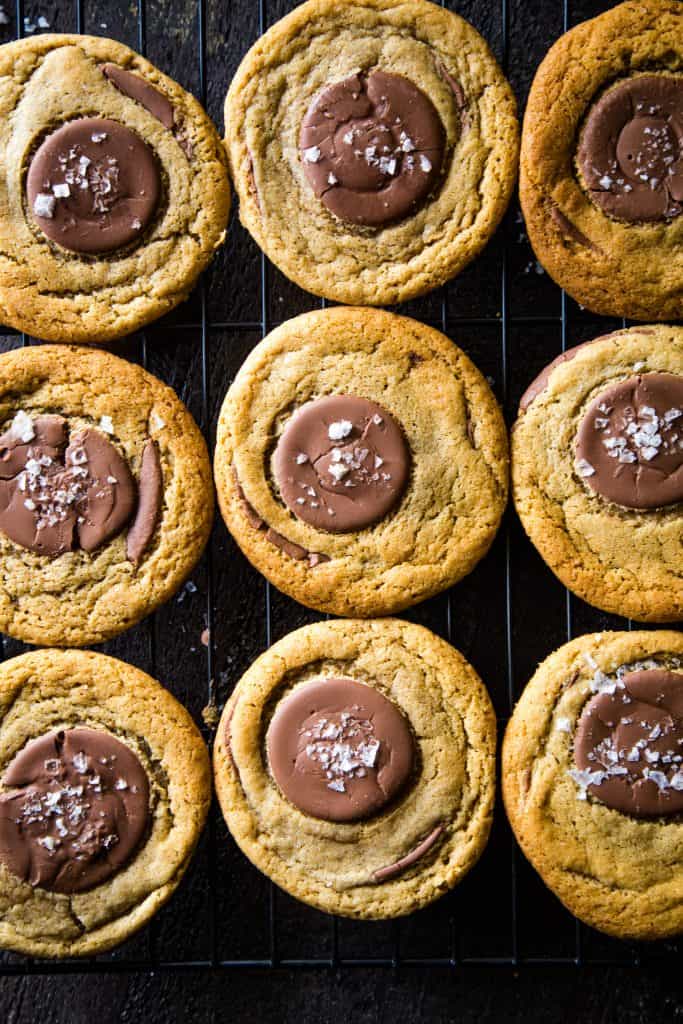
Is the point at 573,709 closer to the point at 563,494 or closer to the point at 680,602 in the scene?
the point at 680,602

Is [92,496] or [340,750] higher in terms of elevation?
[92,496]

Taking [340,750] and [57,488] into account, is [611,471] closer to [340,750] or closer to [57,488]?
[340,750]

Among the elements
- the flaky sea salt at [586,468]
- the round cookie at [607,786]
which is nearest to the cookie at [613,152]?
the flaky sea salt at [586,468]

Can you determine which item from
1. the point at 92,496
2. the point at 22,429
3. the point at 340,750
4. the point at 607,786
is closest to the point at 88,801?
the point at 340,750

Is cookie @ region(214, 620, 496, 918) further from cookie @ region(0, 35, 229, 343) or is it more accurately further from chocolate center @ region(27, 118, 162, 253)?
chocolate center @ region(27, 118, 162, 253)

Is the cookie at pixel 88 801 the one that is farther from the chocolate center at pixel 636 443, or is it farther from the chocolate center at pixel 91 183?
the chocolate center at pixel 636 443

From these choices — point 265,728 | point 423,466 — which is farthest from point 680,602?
point 265,728
